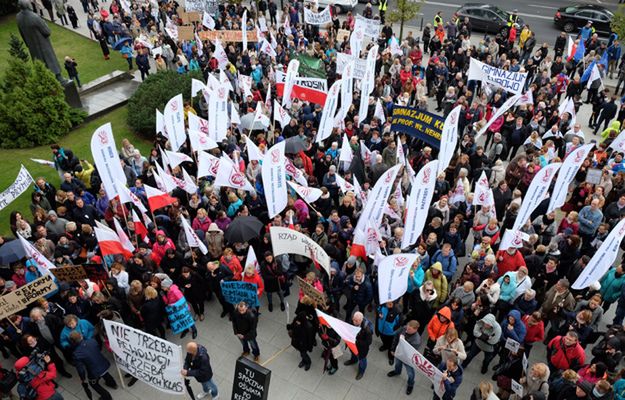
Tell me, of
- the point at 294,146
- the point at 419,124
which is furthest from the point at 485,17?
the point at 294,146

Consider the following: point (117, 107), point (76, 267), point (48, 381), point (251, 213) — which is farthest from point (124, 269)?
point (117, 107)

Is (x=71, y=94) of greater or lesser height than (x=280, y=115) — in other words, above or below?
below

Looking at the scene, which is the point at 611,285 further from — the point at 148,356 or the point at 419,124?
the point at 148,356

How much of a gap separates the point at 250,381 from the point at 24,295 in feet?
14.6

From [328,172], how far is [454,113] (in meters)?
3.36

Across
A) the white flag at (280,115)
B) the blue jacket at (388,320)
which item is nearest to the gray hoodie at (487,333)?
the blue jacket at (388,320)

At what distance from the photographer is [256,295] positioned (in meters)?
8.90

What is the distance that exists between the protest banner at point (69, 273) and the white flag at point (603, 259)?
355 inches

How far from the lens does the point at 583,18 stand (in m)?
25.3

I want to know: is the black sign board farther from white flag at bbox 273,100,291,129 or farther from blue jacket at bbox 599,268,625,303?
white flag at bbox 273,100,291,129

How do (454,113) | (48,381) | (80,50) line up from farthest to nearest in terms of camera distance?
(80,50), (454,113), (48,381)

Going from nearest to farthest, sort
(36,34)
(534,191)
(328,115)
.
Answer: (534,191), (328,115), (36,34)

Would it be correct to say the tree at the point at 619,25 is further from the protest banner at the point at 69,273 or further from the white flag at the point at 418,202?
the protest banner at the point at 69,273

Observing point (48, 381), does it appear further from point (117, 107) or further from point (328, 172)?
point (117, 107)
